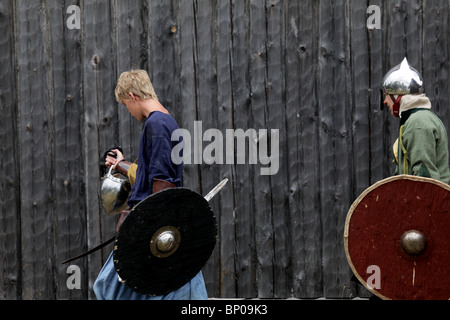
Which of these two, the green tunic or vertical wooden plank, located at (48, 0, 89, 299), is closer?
the green tunic

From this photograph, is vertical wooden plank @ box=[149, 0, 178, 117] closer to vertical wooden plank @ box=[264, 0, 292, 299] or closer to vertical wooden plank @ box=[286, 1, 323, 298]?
vertical wooden plank @ box=[264, 0, 292, 299]

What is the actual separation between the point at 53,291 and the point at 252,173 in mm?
1689

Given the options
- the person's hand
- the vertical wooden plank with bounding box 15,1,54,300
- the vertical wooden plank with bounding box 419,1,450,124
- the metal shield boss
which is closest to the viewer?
the metal shield boss

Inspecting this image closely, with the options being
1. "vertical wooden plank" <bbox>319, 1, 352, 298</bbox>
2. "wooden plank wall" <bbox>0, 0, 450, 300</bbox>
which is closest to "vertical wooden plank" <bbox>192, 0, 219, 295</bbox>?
"wooden plank wall" <bbox>0, 0, 450, 300</bbox>

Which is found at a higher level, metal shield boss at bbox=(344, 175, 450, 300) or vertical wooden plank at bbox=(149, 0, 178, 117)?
vertical wooden plank at bbox=(149, 0, 178, 117)

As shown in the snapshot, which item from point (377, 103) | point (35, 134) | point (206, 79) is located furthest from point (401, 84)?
point (35, 134)

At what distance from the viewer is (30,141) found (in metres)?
5.81

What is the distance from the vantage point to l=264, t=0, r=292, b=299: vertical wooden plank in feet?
18.7

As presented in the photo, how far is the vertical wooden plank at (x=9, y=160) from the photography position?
581 centimetres

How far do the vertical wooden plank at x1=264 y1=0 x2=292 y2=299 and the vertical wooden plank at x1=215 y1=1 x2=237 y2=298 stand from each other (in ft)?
0.86

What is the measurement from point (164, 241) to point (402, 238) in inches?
50.6

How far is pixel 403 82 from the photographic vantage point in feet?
16.1

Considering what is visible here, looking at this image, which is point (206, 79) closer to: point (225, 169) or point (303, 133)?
point (225, 169)
